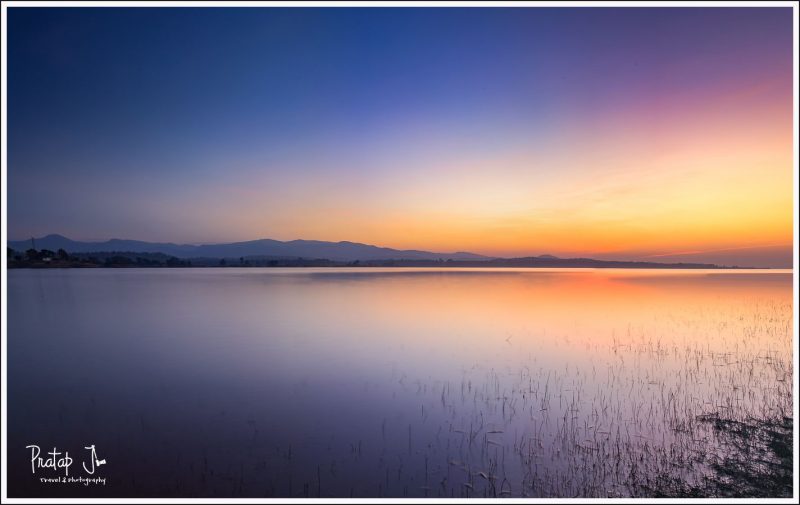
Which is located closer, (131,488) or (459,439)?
(131,488)

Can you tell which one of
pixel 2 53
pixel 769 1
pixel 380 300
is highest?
pixel 769 1

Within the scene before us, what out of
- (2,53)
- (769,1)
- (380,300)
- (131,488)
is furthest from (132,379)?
(380,300)

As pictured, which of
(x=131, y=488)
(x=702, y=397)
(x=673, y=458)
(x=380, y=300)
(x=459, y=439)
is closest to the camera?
(x=131, y=488)

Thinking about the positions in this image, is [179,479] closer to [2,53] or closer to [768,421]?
[2,53]

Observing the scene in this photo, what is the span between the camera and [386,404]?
1145cm

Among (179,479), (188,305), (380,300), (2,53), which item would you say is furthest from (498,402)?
(188,305)

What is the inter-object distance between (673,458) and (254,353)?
14.6m

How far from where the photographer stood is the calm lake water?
24.7ft

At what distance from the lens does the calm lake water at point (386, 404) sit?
752 cm

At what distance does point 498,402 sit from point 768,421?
5.72 metres

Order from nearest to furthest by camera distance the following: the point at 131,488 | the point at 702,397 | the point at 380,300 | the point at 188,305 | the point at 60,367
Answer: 1. the point at 131,488
2. the point at 702,397
3. the point at 60,367
4. the point at 188,305
5. the point at 380,300

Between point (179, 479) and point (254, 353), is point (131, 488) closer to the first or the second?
point (179, 479)

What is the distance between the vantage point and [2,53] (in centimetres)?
908

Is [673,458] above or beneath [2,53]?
beneath
